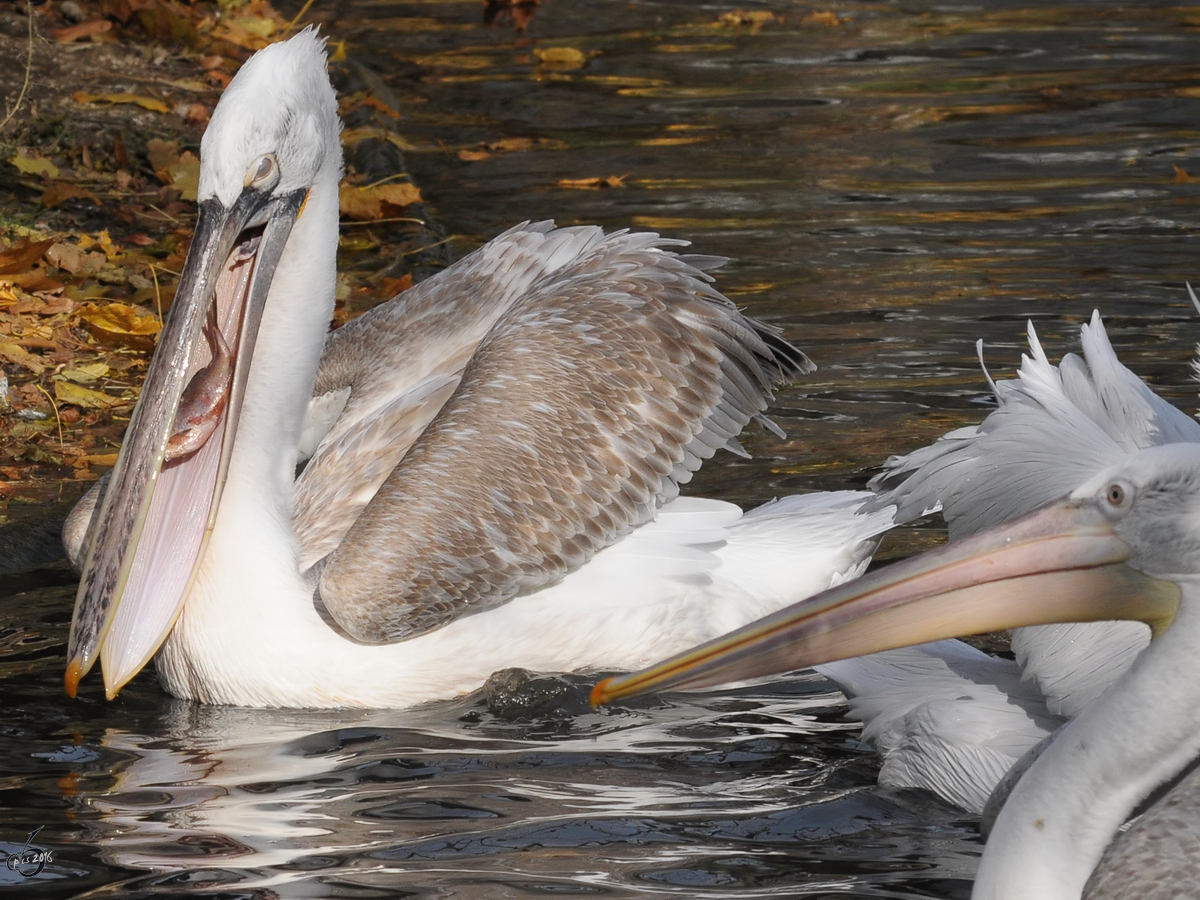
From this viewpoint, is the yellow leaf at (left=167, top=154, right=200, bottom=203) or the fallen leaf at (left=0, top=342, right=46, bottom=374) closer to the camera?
the fallen leaf at (left=0, top=342, right=46, bottom=374)

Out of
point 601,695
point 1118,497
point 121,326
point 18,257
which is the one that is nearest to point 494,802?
point 601,695

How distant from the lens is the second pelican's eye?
4.14 m

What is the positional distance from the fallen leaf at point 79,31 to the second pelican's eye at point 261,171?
5800 millimetres

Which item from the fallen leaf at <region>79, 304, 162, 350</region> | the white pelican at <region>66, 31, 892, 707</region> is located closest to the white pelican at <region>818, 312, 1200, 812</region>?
the white pelican at <region>66, 31, 892, 707</region>

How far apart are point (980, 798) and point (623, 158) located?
6.05 m

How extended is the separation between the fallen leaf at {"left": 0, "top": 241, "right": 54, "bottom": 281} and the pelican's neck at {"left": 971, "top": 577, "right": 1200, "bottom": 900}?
191 inches

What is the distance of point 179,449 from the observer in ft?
13.8

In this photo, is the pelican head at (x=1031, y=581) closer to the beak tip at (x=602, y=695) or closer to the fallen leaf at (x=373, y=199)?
the beak tip at (x=602, y=695)

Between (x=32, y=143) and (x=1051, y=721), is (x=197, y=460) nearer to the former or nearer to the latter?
(x=1051, y=721)

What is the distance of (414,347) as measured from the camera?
496cm

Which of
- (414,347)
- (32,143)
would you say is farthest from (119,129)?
(414,347)

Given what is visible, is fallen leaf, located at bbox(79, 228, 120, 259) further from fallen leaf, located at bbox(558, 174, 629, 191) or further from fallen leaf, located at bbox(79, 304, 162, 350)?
fallen leaf, located at bbox(558, 174, 629, 191)

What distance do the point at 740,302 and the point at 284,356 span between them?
283cm

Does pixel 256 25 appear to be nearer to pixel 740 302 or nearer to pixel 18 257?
pixel 18 257
